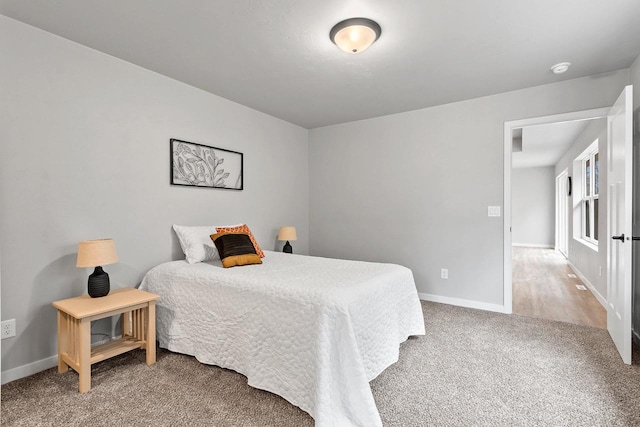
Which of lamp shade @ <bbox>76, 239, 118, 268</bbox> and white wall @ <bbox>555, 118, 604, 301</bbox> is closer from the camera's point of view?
lamp shade @ <bbox>76, 239, 118, 268</bbox>

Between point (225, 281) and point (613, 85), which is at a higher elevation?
point (613, 85)

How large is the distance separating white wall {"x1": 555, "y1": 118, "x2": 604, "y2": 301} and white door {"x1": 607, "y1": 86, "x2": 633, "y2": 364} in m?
0.86

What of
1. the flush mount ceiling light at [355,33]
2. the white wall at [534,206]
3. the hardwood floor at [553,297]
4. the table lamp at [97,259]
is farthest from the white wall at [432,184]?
the white wall at [534,206]

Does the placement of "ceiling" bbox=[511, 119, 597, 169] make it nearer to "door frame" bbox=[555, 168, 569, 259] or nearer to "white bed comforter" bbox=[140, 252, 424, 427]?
"door frame" bbox=[555, 168, 569, 259]

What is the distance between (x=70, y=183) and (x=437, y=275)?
12.3 ft

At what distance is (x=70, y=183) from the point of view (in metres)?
2.38

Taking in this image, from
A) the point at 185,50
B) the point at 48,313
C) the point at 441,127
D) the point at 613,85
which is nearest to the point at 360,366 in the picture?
the point at 48,313

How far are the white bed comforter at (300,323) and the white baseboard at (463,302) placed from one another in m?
1.24

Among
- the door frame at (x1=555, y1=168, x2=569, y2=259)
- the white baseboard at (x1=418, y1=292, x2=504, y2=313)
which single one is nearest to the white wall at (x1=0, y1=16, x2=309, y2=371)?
the white baseboard at (x1=418, y1=292, x2=504, y2=313)

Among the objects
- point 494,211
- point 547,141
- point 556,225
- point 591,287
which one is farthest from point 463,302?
point 556,225

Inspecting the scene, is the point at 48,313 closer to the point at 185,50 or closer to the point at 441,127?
the point at 185,50

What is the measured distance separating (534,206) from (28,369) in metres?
11.2

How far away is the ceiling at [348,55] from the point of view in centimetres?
200

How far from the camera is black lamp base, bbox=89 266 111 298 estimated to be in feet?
7.34
